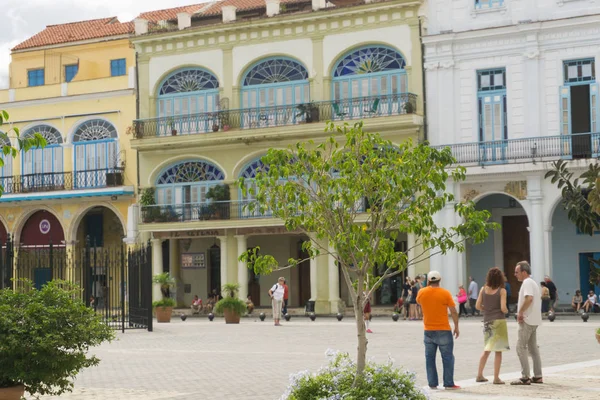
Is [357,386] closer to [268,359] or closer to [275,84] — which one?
[268,359]

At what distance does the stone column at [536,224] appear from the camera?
1471 inches

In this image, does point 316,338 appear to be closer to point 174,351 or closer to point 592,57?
point 174,351

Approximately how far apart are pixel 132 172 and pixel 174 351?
2311 cm

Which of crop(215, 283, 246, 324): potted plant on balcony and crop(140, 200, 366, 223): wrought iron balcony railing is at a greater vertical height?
crop(140, 200, 366, 223): wrought iron balcony railing

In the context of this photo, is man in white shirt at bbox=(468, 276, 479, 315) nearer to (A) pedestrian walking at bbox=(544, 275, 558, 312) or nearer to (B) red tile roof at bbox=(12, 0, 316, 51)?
(A) pedestrian walking at bbox=(544, 275, 558, 312)

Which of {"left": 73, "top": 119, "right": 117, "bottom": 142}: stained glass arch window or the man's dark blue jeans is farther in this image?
{"left": 73, "top": 119, "right": 117, "bottom": 142}: stained glass arch window

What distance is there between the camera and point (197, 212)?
42.8 m

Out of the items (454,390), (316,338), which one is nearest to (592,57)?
(316,338)

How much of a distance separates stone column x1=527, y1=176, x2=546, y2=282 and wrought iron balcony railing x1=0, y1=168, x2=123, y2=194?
53.3ft

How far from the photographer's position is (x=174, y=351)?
2239 cm

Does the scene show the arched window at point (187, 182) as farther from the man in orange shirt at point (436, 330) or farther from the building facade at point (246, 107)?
the man in orange shirt at point (436, 330)

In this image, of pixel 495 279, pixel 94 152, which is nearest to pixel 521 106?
pixel 94 152

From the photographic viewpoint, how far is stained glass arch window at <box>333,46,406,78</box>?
132 feet

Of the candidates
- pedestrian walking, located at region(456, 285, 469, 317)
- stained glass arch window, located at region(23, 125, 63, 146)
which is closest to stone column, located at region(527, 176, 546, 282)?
pedestrian walking, located at region(456, 285, 469, 317)
